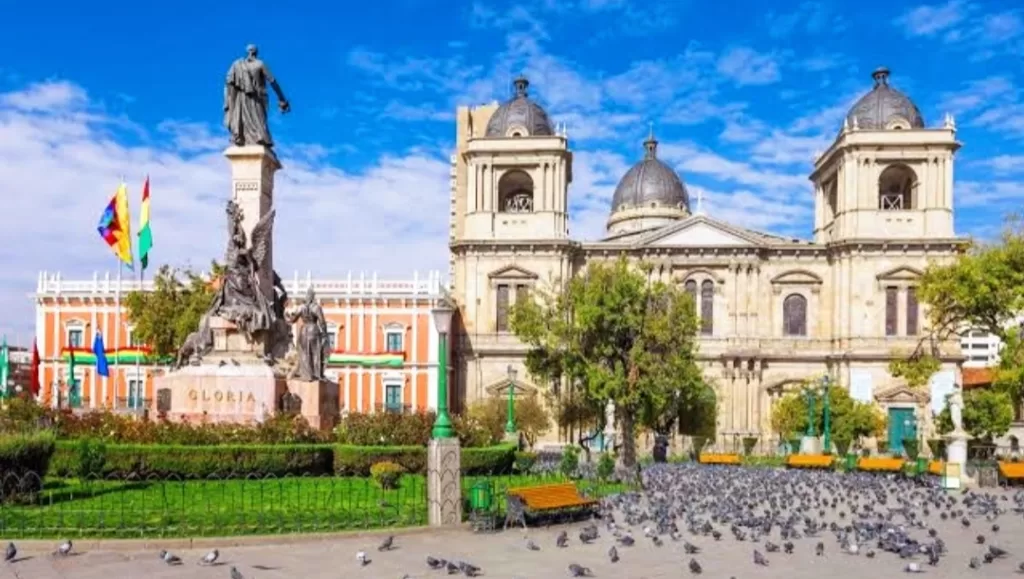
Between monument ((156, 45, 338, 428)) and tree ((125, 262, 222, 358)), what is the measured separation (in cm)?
1873

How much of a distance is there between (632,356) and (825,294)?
20546 millimetres

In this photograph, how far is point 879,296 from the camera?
165 ft

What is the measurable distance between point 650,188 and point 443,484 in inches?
2077

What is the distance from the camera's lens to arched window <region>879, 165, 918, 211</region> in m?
52.1

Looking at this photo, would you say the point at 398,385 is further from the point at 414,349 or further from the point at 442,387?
the point at 442,387

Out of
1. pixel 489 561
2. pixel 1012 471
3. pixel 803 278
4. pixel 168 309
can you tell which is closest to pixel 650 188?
pixel 803 278

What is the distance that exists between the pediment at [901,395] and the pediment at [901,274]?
5.51 m

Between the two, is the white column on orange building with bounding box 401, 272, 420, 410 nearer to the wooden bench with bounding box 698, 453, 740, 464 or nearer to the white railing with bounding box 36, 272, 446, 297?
the white railing with bounding box 36, 272, 446, 297

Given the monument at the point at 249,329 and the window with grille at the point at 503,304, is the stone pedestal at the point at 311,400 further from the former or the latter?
the window with grille at the point at 503,304

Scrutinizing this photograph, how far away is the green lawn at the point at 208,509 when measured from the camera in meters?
12.7

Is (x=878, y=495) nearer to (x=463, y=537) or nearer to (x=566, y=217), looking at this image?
(x=463, y=537)

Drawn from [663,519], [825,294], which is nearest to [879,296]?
[825,294]

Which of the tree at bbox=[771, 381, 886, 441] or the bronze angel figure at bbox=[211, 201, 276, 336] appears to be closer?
the bronze angel figure at bbox=[211, 201, 276, 336]

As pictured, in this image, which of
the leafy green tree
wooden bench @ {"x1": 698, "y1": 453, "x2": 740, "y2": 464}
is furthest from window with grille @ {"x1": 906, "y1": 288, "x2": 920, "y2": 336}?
wooden bench @ {"x1": 698, "y1": 453, "x2": 740, "y2": 464}
